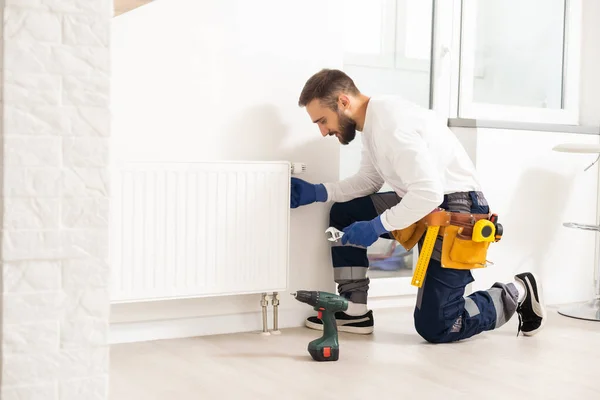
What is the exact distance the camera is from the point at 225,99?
8.52 ft

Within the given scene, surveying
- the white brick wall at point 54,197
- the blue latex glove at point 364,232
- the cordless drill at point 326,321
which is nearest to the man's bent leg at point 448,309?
the blue latex glove at point 364,232

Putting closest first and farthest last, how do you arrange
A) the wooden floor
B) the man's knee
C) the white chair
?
the wooden floor < the man's knee < the white chair

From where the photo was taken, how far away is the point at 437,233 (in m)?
2.55

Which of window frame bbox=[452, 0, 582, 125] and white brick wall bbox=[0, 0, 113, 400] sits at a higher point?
window frame bbox=[452, 0, 582, 125]

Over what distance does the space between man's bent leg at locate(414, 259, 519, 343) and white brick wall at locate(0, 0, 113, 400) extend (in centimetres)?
147

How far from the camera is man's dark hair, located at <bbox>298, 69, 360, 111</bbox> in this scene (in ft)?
8.38

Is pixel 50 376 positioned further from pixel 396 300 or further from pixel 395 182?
pixel 396 300

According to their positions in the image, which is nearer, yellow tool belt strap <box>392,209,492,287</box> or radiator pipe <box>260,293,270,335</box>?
yellow tool belt strap <box>392,209,492,287</box>

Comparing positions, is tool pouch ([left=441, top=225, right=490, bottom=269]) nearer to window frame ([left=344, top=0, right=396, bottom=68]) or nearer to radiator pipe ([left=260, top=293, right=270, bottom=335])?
radiator pipe ([left=260, top=293, right=270, bottom=335])

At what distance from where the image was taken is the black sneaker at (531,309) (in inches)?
107

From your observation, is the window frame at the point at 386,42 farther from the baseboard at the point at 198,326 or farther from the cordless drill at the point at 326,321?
the cordless drill at the point at 326,321

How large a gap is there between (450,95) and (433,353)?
1297 mm

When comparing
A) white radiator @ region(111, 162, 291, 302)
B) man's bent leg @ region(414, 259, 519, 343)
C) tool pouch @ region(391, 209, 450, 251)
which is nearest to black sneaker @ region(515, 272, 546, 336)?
Answer: man's bent leg @ region(414, 259, 519, 343)

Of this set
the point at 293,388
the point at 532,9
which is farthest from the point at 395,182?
the point at 532,9
